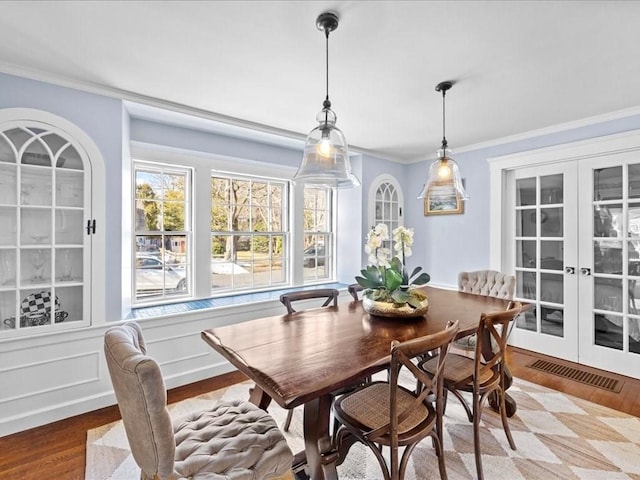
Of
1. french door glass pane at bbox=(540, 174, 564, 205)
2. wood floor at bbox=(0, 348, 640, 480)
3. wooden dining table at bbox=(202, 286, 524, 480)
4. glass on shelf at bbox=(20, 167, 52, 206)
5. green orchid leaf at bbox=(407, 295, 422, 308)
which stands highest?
french door glass pane at bbox=(540, 174, 564, 205)

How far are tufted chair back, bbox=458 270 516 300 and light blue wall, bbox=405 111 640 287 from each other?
93 centimetres

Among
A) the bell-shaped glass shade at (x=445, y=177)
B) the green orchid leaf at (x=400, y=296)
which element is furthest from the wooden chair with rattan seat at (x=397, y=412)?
the bell-shaped glass shade at (x=445, y=177)

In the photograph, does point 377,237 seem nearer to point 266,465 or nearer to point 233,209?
point 266,465

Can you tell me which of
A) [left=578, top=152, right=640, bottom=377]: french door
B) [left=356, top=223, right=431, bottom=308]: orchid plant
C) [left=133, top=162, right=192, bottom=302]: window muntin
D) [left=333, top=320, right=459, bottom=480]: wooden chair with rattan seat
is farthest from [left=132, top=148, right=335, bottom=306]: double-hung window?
[left=578, top=152, right=640, bottom=377]: french door

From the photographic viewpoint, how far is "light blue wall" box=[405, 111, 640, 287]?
368 centimetres

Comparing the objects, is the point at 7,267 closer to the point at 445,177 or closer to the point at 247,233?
A: the point at 247,233

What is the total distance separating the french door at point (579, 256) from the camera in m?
3.03

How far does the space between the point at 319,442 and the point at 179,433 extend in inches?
24.2

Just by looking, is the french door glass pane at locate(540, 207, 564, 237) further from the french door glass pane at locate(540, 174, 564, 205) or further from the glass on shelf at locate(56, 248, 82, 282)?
the glass on shelf at locate(56, 248, 82, 282)

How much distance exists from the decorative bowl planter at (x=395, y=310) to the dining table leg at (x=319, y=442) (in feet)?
2.40

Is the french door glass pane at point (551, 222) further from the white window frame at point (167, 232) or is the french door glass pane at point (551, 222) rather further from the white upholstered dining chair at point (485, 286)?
the white window frame at point (167, 232)

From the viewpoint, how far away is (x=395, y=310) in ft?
6.57

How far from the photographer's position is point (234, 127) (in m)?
3.15

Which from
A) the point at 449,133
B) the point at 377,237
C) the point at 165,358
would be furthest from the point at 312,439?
the point at 449,133
